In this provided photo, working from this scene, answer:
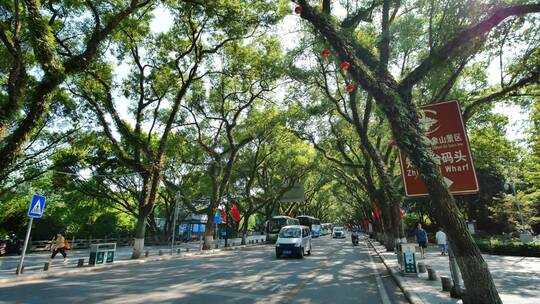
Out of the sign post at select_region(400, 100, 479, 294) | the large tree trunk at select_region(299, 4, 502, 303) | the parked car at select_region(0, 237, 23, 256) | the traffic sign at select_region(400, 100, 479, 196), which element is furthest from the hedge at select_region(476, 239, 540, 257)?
the parked car at select_region(0, 237, 23, 256)

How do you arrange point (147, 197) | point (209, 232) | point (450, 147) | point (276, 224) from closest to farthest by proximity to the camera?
point (450, 147)
point (147, 197)
point (209, 232)
point (276, 224)

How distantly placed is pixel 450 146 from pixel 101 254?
618 inches

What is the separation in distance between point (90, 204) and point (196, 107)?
1895 centimetres

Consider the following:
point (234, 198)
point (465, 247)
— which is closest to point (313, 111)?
point (465, 247)

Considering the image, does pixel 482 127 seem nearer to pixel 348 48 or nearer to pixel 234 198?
pixel 348 48

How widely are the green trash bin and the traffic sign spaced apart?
14544 mm

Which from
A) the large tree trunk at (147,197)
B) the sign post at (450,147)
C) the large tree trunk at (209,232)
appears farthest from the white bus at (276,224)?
the sign post at (450,147)

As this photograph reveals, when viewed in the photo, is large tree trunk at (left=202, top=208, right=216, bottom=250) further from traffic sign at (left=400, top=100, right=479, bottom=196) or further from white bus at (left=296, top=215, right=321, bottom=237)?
traffic sign at (left=400, top=100, right=479, bottom=196)

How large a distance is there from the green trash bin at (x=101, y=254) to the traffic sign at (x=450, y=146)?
14.5 metres

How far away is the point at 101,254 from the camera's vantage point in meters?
15.3

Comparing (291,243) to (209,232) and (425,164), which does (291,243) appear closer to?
(209,232)

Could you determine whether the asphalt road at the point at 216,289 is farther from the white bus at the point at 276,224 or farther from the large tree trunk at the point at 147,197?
the white bus at the point at 276,224

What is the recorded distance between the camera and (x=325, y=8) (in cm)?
845

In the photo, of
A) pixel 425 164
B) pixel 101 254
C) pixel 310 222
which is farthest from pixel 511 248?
pixel 310 222
